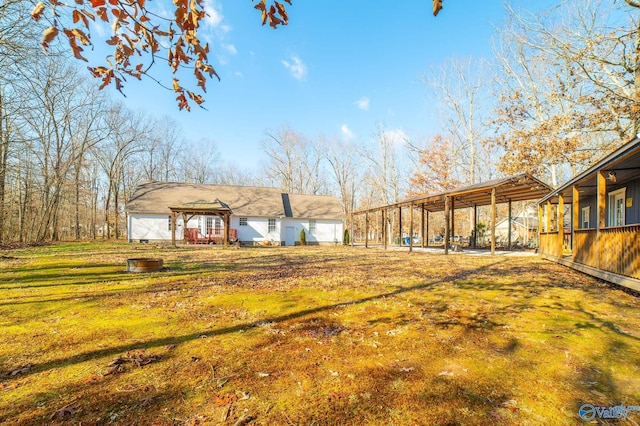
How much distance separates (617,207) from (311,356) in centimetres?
1463

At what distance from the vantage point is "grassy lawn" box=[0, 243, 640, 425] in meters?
2.27

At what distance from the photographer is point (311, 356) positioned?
322cm

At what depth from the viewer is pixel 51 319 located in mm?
4348

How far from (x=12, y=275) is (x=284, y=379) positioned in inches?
366

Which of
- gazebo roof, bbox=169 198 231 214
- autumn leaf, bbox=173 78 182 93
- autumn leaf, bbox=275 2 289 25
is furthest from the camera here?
gazebo roof, bbox=169 198 231 214

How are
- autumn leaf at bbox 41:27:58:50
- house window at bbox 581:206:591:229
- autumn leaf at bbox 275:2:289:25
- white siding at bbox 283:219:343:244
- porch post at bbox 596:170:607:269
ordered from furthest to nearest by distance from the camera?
white siding at bbox 283:219:343:244
house window at bbox 581:206:591:229
porch post at bbox 596:170:607:269
autumn leaf at bbox 275:2:289:25
autumn leaf at bbox 41:27:58:50

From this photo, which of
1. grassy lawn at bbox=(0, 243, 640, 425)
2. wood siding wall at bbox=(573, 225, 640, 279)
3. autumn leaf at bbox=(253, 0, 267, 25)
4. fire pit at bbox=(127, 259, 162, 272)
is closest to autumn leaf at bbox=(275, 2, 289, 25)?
autumn leaf at bbox=(253, 0, 267, 25)

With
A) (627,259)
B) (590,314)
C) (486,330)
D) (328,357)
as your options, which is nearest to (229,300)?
(328,357)

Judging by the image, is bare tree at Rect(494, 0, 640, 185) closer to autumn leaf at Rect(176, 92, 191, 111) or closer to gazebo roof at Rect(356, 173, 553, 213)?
gazebo roof at Rect(356, 173, 553, 213)

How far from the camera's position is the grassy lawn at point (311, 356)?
2266 mm

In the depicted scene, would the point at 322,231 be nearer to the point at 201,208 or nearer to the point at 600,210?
the point at 201,208

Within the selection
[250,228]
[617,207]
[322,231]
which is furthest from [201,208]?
[617,207]

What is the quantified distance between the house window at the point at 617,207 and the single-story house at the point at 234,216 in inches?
752

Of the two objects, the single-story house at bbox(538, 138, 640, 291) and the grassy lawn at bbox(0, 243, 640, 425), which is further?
the single-story house at bbox(538, 138, 640, 291)
